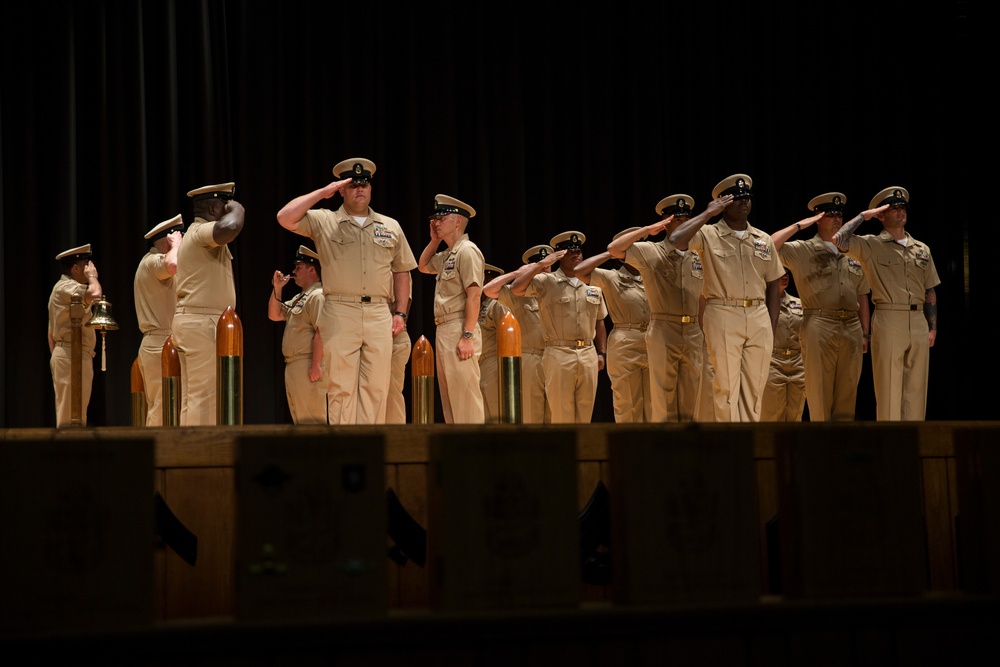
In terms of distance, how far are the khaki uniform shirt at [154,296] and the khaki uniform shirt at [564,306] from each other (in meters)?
2.17

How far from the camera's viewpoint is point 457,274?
18.4ft

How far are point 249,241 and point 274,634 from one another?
261 inches

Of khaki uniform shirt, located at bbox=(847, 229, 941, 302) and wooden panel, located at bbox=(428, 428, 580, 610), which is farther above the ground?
khaki uniform shirt, located at bbox=(847, 229, 941, 302)

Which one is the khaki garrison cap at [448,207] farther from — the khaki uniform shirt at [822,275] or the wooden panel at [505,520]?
the wooden panel at [505,520]

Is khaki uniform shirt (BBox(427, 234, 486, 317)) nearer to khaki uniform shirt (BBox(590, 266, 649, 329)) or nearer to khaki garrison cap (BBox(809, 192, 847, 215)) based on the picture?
khaki uniform shirt (BBox(590, 266, 649, 329))

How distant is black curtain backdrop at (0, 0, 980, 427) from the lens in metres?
7.13

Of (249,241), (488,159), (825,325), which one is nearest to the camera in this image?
(825,325)

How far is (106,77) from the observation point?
729 centimetres

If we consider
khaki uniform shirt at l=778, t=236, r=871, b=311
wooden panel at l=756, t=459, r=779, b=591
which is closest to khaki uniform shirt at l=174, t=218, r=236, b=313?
khaki uniform shirt at l=778, t=236, r=871, b=311

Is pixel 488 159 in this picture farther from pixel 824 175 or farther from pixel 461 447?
pixel 461 447

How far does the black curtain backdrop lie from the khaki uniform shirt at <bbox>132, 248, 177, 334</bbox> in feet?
5.48

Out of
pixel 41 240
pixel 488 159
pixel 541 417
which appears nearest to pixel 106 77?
pixel 41 240

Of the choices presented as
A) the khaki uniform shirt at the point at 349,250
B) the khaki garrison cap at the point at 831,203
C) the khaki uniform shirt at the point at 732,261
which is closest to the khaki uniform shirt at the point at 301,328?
the khaki uniform shirt at the point at 349,250

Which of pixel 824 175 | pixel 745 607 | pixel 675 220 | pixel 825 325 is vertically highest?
pixel 824 175
